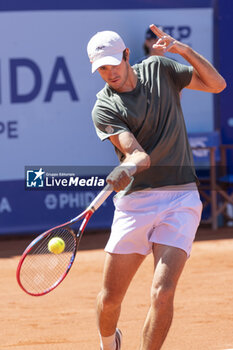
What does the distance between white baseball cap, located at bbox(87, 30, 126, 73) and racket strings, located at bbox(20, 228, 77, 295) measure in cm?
95

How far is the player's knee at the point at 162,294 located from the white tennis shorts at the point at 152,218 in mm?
284

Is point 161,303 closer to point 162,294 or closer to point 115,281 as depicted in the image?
point 162,294

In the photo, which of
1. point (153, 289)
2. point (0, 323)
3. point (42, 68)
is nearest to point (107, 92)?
point (153, 289)

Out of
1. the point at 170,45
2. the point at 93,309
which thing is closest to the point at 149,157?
the point at 170,45

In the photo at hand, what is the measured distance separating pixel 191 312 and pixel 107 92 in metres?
2.19

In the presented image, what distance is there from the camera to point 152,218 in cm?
406

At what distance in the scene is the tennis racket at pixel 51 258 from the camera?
13.1 feet

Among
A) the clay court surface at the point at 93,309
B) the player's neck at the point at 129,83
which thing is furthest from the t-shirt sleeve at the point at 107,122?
the clay court surface at the point at 93,309

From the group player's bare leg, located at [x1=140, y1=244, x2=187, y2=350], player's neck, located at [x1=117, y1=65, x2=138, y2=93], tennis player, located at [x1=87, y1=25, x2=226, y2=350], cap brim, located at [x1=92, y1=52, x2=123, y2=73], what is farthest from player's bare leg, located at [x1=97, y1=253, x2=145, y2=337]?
cap brim, located at [x1=92, y1=52, x2=123, y2=73]

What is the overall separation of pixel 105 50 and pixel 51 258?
1224 millimetres

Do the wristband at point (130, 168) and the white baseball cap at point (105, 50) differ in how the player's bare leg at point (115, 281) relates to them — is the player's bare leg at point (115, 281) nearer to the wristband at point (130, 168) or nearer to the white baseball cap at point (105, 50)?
the wristband at point (130, 168)

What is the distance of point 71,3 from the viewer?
29.6ft

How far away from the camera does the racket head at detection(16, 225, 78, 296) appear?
13.1 ft

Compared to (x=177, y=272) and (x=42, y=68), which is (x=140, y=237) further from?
(x=42, y=68)
